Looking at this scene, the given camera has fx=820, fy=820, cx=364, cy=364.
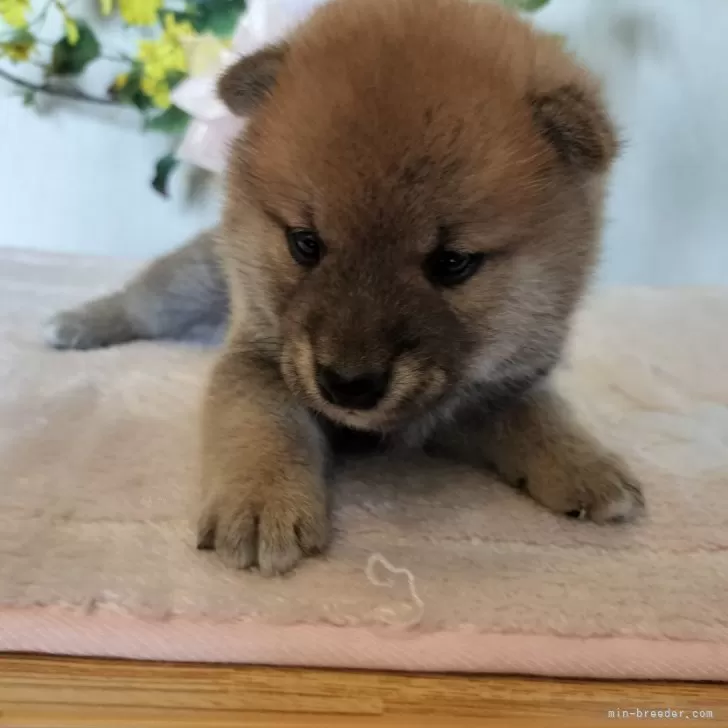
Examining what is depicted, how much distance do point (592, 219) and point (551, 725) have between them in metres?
0.62

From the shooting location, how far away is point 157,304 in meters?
1.65

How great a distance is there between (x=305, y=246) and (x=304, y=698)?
50cm

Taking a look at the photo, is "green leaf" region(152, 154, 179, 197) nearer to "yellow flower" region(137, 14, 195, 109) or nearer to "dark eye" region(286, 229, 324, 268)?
"yellow flower" region(137, 14, 195, 109)

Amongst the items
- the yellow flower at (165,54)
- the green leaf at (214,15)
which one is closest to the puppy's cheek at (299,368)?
the yellow flower at (165,54)

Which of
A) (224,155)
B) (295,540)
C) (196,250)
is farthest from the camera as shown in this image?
(196,250)

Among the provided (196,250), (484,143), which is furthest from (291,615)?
(196,250)

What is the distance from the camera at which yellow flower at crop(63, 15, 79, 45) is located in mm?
2195

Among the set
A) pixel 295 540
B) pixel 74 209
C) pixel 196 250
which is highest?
pixel 295 540

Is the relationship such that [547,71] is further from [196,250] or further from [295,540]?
[196,250]

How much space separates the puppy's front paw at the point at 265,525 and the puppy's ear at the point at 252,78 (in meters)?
0.50

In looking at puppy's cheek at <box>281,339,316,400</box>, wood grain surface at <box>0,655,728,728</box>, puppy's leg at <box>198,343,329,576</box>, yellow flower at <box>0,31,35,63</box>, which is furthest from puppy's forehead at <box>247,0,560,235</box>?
yellow flower at <box>0,31,35,63</box>

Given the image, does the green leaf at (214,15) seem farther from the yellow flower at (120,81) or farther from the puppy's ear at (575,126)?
the puppy's ear at (575,126)

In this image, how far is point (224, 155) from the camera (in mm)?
1173

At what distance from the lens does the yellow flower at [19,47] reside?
222 centimetres
